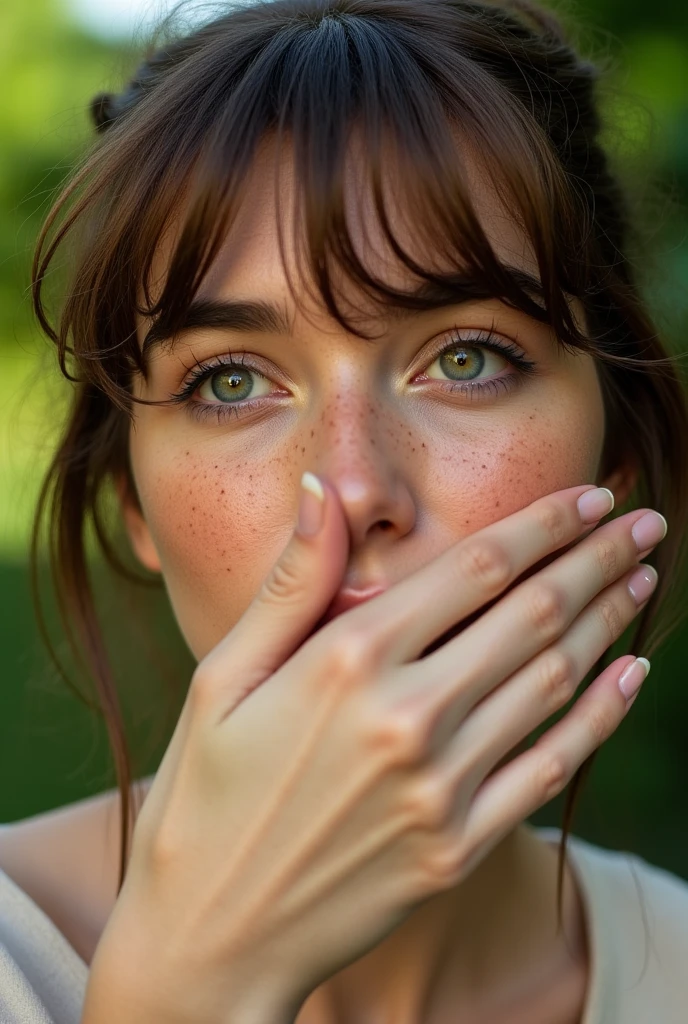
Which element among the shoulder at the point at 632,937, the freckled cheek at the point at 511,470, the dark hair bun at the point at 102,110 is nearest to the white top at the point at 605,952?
the shoulder at the point at 632,937

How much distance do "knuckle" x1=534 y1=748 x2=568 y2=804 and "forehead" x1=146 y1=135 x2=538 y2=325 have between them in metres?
0.73

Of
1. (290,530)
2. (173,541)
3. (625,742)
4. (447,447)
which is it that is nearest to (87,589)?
(173,541)

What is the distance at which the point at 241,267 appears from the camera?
1.61 metres

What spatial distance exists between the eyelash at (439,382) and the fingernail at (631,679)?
0.51 metres

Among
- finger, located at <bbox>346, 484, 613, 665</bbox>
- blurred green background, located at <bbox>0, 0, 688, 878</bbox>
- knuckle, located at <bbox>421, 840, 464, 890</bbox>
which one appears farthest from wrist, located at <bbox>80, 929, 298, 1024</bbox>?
blurred green background, located at <bbox>0, 0, 688, 878</bbox>

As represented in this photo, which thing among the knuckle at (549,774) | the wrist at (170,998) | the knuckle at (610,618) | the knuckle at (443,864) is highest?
the knuckle at (610,618)

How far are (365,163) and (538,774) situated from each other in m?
0.95

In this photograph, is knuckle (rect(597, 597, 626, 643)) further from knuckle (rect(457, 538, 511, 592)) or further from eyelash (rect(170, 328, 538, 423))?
eyelash (rect(170, 328, 538, 423))

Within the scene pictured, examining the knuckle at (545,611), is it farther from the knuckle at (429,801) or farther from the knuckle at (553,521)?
the knuckle at (429,801)

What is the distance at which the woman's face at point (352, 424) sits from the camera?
1.56m

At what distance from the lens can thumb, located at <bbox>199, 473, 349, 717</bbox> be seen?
1.41 meters

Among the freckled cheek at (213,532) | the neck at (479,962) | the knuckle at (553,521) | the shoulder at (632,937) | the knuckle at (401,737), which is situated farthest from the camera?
the shoulder at (632,937)

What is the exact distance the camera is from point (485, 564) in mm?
1455

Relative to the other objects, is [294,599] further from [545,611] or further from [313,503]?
[545,611]
